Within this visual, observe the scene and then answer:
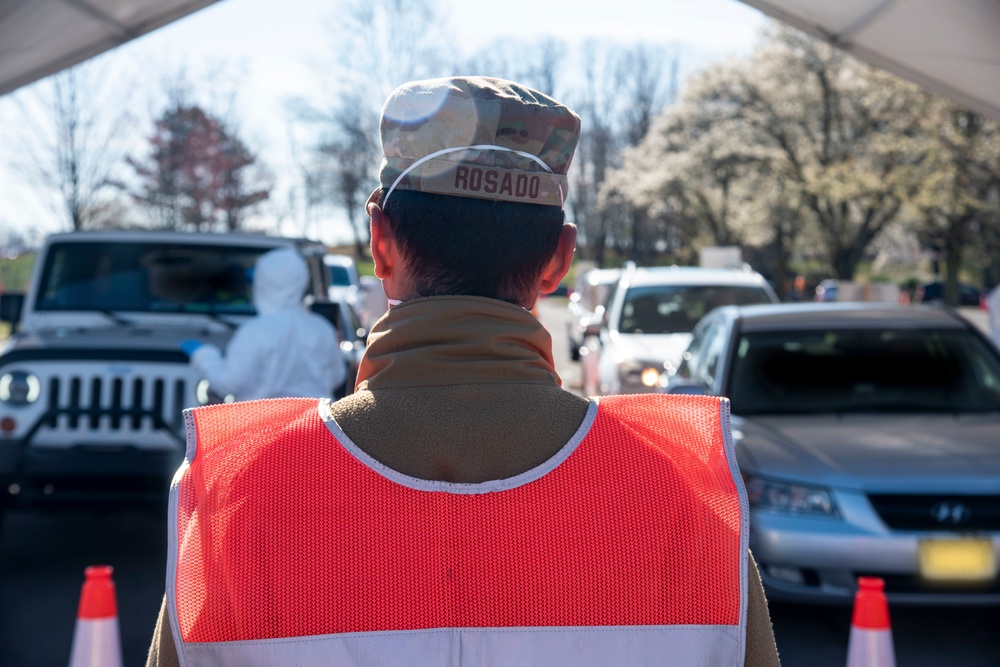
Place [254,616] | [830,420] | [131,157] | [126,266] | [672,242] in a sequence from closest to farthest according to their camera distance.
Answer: [254,616]
[830,420]
[126,266]
[131,157]
[672,242]

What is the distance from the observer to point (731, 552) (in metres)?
1.49

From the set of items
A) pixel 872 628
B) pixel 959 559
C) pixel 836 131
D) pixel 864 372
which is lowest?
pixel 959 559

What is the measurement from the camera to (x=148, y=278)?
29.4ft

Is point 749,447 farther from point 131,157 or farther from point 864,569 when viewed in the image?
point 131,157

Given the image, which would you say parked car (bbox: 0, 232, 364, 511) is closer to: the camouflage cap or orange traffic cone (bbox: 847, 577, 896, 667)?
orange traffic cone (bbox: 847, 577, 896, 667)

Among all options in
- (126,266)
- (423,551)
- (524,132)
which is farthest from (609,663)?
(126,266)

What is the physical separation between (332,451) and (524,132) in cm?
48

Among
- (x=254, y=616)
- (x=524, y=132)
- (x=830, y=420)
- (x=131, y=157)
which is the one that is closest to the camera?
(x=254, y=616)

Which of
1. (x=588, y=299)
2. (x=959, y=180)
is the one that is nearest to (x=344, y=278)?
(x=588, y=299)

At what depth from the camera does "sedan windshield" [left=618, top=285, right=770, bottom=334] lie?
12.7 meters

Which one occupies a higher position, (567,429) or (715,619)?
(567,429)

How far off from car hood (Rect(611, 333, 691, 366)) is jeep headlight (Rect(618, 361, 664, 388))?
0.11m

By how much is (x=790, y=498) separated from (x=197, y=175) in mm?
22830

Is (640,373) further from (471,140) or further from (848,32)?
(471,140)
